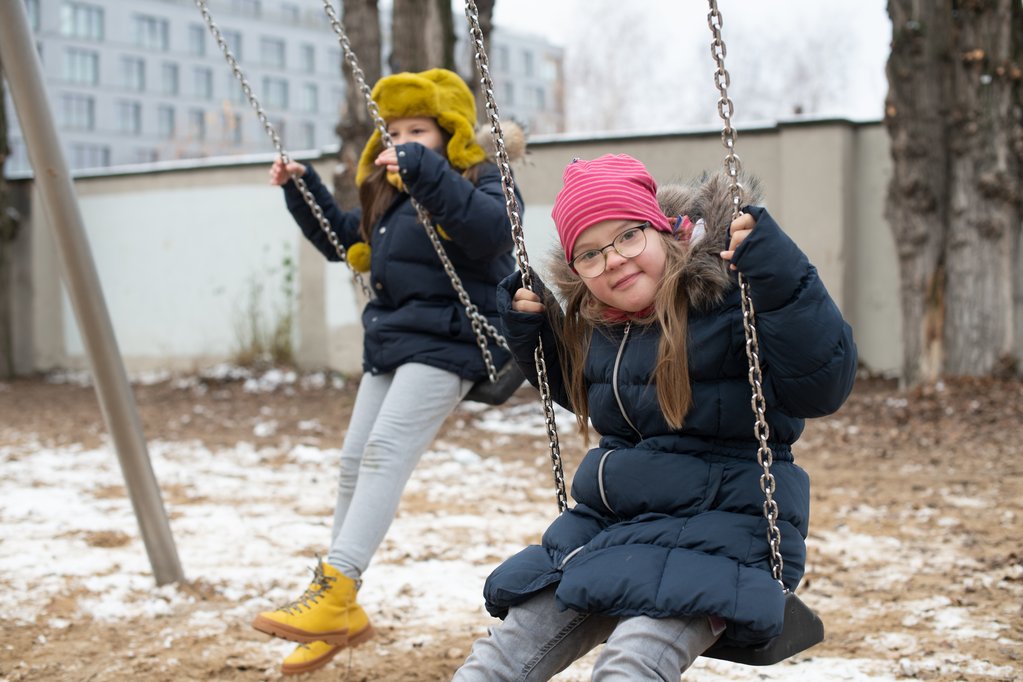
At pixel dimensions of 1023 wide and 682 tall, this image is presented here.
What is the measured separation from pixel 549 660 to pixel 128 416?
2.35 metres

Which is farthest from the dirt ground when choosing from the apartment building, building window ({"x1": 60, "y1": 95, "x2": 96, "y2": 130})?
building window ({"x1": 60, "y1": 95, "x2": 96, "y2": 130})

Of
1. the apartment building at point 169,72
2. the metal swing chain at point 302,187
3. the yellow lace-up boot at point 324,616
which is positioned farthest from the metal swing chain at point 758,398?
the apartment building at point 169,72

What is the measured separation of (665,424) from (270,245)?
9.01 metres

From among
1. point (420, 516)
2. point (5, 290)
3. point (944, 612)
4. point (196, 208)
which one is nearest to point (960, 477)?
point (944, 612)

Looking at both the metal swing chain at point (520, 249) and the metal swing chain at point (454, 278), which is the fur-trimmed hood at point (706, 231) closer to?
the metal swing chain at point (520, 249)

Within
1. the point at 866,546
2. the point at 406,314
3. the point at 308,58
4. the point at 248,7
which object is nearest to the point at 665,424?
the point at 406,314

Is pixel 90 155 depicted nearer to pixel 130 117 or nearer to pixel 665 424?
pixel 130 117

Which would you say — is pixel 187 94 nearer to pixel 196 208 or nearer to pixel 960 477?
pixel 196 208

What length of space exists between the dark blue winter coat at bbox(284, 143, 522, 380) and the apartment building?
5588 centimetres

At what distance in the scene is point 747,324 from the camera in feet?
6.54

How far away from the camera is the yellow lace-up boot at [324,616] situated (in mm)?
2955

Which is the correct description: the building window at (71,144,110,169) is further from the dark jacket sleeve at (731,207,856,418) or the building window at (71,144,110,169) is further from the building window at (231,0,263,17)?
the dark jacket sleeve at (731,207,856,418)

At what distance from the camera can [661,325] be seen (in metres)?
2.16

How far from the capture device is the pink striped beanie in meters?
2.22
